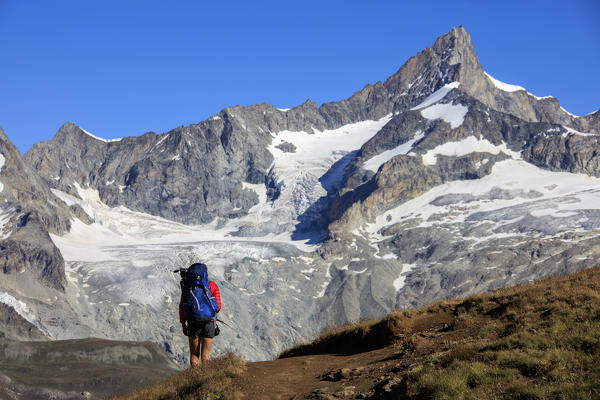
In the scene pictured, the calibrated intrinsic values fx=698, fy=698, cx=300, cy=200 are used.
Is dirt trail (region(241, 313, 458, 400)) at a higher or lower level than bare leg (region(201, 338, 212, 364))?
lower

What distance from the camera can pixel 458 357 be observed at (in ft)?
56.0

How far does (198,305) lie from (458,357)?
24.2ft

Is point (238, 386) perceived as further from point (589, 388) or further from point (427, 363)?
point (589, 388)

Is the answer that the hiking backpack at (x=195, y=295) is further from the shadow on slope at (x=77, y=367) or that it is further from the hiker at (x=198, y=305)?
the shadow on slope at (x=77, y=367)

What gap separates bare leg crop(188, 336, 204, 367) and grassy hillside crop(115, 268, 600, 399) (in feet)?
2.42

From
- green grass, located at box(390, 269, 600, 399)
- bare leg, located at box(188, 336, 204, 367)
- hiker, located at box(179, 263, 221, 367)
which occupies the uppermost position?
hiker, located at box(179, 263, 221, 367)

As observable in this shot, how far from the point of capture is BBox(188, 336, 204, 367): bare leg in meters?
20.4

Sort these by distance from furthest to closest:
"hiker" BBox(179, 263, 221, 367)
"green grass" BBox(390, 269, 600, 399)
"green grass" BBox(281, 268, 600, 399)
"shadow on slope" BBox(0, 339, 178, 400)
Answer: "shadow on slope" BBox(0, 339, 178, 400) → "hiker" BBox(179, 263, 221, 367) → "green grass" BBox(281, 268, 600, 399) → "green grass" BBox(390, 269, 600, 399)

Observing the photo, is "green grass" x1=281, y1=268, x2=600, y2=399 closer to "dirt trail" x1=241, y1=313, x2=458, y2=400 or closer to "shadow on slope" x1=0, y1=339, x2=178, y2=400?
"dirt trail" x1=241, y1=313, x2=458, y2=400

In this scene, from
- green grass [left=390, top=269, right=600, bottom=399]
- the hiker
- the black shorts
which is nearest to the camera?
green grass [left=390, top=269, right=600, bottom=399]

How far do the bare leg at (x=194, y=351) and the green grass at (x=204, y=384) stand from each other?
0.39 m

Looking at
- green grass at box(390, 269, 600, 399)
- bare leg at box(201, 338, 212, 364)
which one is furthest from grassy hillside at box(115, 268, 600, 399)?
bare leg at box(201, 338, 212, 364)

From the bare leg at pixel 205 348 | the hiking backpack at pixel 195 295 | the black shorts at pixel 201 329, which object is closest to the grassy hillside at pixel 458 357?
the bare leg at pixel 205 348

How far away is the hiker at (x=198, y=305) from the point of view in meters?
19.9
